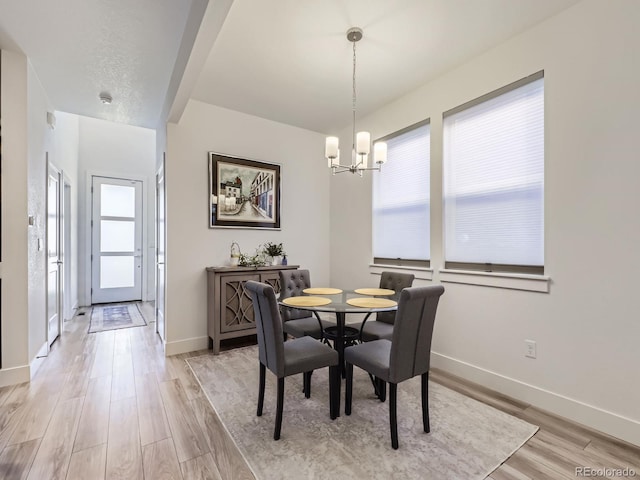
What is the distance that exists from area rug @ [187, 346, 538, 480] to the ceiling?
250 centimetres

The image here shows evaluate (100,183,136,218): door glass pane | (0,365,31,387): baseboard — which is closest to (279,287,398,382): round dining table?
(0,365,31,387): baseboard

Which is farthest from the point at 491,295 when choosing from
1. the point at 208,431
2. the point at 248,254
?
the point at 248,254

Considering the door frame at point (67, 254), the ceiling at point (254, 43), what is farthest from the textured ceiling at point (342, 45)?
the door frame at point (67, 254)

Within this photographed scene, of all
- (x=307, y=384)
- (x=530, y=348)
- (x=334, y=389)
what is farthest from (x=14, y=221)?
(x=530, y=348)

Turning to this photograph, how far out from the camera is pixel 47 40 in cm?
249

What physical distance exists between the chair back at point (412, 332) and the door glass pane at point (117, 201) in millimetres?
6171

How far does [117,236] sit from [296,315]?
4784 mm

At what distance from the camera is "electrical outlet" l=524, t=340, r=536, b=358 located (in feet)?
7.69

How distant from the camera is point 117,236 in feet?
20.0

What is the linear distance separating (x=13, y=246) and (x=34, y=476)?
1.94 m

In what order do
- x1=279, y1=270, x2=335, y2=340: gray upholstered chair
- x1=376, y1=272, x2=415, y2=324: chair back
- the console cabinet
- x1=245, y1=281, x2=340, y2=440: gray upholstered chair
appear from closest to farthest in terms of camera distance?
1. x1=245, y1=281, x2=340, y2=440: gray upholstered chair
2. x1=279, y1=270, x2=335, y2=340: gray upholstered chair
3. x1=376, y1=272, x2=415, y2=324: chair back
4. the console cabinet

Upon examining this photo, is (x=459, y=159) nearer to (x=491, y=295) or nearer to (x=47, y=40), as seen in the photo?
(x=491, y=295)

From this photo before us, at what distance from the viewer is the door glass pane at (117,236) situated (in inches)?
236

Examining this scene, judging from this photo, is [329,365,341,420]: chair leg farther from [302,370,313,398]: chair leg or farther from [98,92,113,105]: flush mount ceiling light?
[98,92,113,105]: flush mount ceiling light
